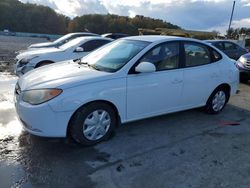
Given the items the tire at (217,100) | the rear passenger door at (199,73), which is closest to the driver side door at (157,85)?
the rear passenger door at (199,73)

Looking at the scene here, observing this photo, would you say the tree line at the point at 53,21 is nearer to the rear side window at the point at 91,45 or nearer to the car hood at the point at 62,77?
the rear side window at the point at 91,45

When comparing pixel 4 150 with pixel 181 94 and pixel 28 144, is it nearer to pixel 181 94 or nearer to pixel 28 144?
pixel 28 144

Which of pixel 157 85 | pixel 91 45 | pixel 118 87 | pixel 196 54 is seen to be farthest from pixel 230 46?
pixel 118 87

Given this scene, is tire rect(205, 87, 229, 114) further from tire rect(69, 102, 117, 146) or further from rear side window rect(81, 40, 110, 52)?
rear side window rect(81, 40, 110, 52)

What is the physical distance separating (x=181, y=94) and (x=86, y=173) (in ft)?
7.88

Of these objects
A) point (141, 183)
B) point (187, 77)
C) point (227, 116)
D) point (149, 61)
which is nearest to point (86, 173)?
point (141, 183)

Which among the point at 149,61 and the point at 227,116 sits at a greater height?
the point at 149,61

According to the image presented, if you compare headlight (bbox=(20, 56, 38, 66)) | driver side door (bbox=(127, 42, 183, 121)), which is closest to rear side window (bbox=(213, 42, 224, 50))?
headlight (bbox=(20, 56, 38, 66))

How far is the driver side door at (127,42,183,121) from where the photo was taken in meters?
4.61

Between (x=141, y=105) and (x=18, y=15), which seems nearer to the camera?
(x=141, y=105)

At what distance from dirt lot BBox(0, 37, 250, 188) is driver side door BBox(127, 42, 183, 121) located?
16.5 inches

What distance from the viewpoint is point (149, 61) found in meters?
4.82

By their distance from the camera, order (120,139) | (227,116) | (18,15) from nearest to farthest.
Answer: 1. (120,139)
2. (227,116)
3. (18,15)

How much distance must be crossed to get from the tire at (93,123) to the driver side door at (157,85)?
14.4 inches
